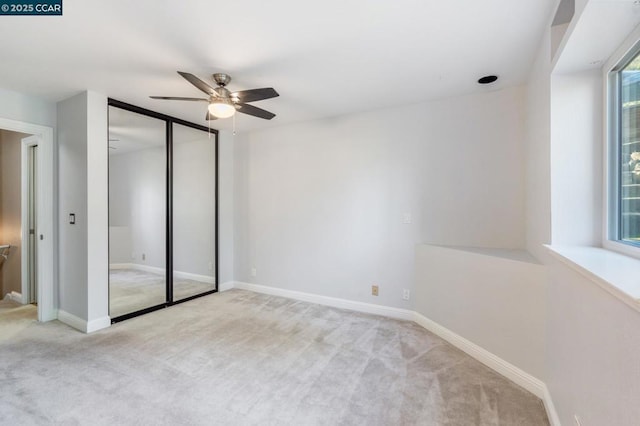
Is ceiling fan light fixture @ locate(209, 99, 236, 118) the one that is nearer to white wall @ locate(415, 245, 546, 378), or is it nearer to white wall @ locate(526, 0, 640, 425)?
white wall @ locate(526, 0, 640, 425)

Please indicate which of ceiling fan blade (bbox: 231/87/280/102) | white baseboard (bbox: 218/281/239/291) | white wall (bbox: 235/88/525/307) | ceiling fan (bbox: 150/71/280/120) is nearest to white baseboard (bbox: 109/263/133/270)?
white baseboard (bbox: 218/281/239/291)

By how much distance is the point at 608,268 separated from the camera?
1134 mm

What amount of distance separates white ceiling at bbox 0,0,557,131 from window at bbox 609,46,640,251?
1.88 ft

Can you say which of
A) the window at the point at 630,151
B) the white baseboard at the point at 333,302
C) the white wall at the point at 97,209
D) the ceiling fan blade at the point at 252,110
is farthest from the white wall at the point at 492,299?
the white wall at the point at 97,209

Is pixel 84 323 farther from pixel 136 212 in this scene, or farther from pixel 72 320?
pixel 136 212

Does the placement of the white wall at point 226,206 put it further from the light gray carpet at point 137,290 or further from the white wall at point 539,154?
the white wall at point 539,154

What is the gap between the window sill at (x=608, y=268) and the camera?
87cm

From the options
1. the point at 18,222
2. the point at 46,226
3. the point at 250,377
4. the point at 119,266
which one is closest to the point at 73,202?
the point at 46,226

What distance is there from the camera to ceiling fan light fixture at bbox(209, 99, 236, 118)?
7.48 ft

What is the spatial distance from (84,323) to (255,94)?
2.91 meters

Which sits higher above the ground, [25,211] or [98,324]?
[25,211]

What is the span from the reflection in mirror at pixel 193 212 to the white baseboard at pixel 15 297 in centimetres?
212

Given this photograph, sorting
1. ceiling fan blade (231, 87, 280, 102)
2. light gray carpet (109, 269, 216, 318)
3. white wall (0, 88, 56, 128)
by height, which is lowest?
light gray carpet (109, 269, 216, 318)

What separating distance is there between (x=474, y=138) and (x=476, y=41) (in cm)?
110
